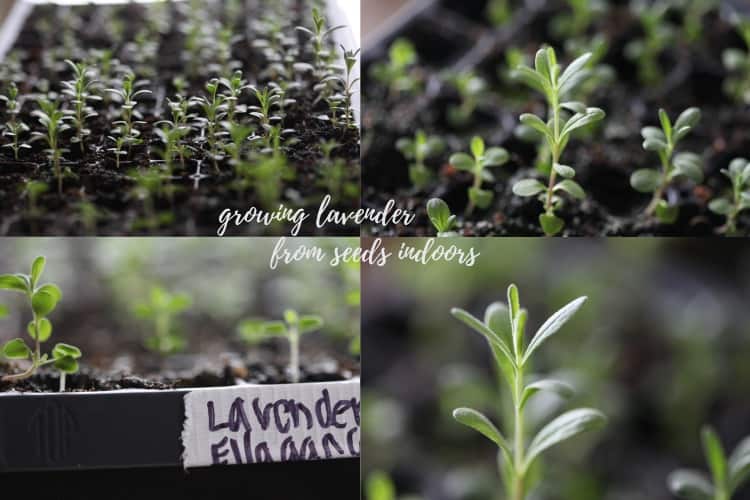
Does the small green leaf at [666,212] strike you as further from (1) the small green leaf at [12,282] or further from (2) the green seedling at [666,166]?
(1) the small green leaf at [12,282]

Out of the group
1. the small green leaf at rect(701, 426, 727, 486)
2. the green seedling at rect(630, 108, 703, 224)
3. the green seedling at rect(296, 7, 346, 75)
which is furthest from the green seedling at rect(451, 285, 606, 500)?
the green seedling at rect(296, 7, 346, 75)

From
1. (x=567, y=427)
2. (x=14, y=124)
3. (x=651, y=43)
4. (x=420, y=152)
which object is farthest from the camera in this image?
(x=651, y=43)

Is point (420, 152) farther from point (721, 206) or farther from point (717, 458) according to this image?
point (717, 458)

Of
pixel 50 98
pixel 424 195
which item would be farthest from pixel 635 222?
pixel 50 98

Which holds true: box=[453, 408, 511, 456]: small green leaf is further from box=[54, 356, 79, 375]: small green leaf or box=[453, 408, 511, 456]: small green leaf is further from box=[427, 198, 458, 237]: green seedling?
box=[54, 356, 79, 375]: small green leaf

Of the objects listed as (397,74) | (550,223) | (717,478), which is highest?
(397,74)

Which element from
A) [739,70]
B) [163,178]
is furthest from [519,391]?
[739,70]
